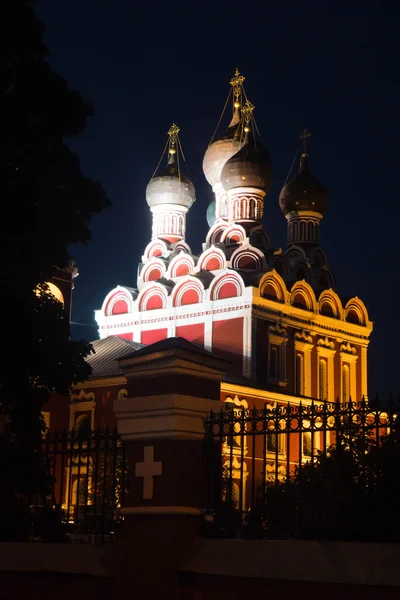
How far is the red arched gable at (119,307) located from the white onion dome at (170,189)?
3.97m

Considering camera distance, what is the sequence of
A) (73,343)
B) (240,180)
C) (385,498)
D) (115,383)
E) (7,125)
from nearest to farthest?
(385,498) < (7,125) < (73,343) < (115,383) < (240,180)

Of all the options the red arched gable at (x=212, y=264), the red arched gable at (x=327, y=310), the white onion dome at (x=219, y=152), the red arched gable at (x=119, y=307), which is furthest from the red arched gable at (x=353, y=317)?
the red arched gable at (x=119, y=307)

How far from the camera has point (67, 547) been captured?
7270mm

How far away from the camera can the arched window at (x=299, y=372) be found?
101 ft

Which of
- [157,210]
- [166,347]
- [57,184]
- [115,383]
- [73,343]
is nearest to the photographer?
[166,347]

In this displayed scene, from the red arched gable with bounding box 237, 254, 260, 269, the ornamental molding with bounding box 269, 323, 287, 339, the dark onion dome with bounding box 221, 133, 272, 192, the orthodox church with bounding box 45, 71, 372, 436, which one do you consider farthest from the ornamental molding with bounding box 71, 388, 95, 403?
the dark onion dome with bounding box 221, 133, 272, 192

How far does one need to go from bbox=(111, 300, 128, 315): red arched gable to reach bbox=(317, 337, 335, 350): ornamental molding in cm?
615

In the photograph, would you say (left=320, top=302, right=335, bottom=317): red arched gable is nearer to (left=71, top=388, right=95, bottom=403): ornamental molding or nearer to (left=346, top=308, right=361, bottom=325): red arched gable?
(left=346, top=308, right=361, bottom=325): red arched gable

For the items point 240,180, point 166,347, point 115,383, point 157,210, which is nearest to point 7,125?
point 166,347

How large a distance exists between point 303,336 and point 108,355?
6.49 m

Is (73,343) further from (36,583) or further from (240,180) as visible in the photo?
(240,180)

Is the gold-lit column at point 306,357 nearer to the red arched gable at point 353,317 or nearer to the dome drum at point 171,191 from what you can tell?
the red arched gable at point 353,317

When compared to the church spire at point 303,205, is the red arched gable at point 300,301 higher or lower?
lower

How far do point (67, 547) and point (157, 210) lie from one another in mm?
28447
